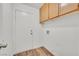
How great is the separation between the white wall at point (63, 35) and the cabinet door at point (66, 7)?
0.19 feet

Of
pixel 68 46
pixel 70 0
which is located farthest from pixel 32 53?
pixel 70 0

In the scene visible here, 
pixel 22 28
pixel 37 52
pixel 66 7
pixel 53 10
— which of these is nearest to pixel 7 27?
pixel 22 28

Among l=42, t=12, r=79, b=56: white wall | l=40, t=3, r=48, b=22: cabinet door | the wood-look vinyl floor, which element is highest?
l=40, t=3, r=48, b=22: cabinet door

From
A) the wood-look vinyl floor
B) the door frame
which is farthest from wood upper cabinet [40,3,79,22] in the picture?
the wood-look vinyl floor

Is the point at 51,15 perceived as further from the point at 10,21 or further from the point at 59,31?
the point at 10,21

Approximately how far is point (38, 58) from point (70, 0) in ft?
2.64

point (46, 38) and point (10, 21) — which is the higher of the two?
point (10, 21)

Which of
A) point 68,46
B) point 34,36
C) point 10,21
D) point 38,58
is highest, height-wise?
point 10,21

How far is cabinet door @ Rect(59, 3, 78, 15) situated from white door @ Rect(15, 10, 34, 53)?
37cm

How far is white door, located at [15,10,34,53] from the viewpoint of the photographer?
158 cm

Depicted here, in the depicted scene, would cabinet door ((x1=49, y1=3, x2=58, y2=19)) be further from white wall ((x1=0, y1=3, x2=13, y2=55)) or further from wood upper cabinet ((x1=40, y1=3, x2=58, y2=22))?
white wall ((x1=0, y1=3, x2=13, y2=55))

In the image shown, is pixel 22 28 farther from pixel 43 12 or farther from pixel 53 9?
pixel 53 9

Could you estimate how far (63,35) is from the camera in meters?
1.57

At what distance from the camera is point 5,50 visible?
1.57 metres
